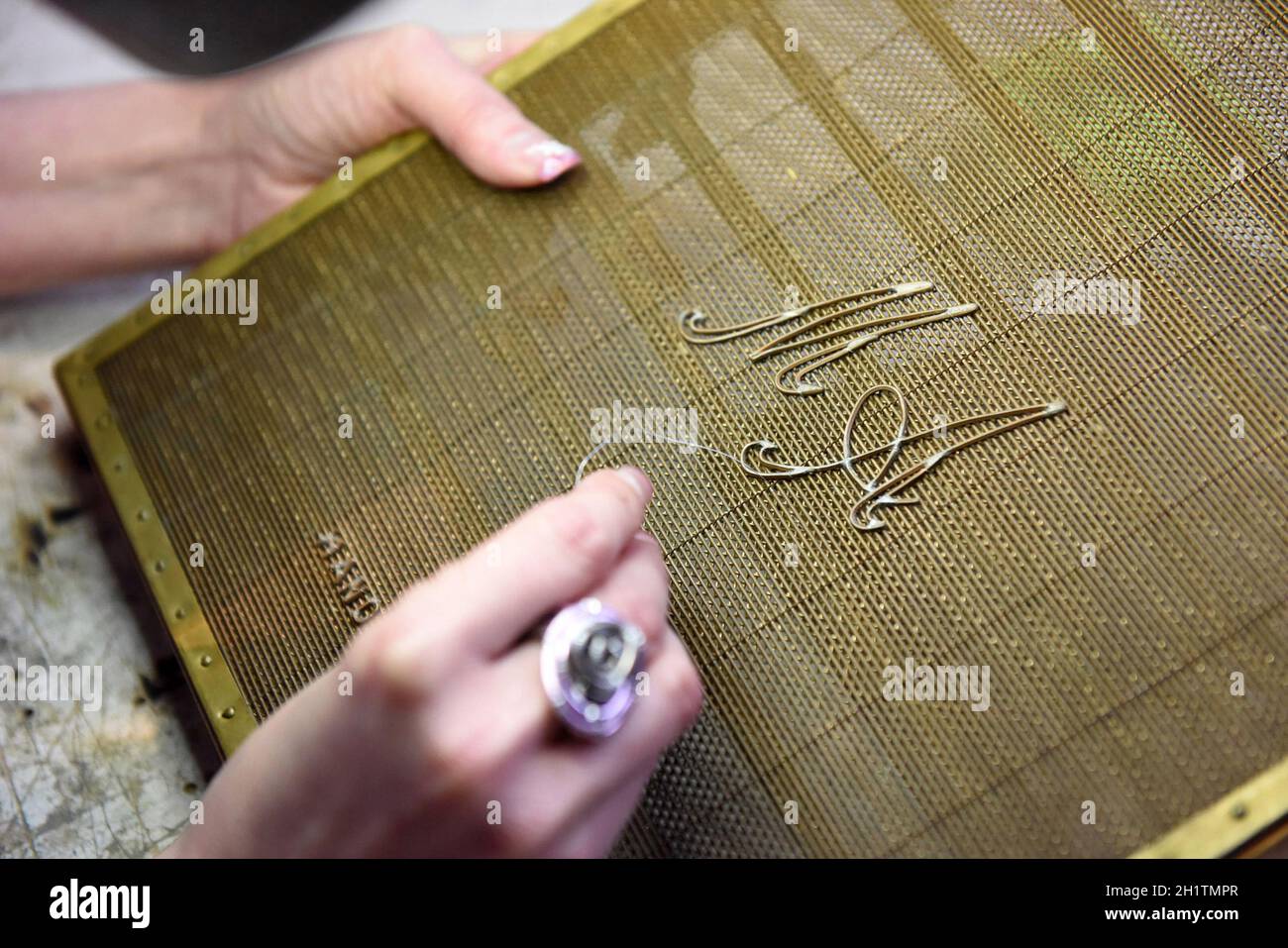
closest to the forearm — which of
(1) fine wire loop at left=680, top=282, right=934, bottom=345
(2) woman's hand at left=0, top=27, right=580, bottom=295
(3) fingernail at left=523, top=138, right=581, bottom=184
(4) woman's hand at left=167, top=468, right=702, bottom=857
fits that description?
(2) woman's hand at left=0, top=27, right=580, bottom=295

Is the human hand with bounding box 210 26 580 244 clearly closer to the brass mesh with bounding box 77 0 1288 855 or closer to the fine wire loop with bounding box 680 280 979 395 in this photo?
the brass mesh with bounding box 77 0 1288 855

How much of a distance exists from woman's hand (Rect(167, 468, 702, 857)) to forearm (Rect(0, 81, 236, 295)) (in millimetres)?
742

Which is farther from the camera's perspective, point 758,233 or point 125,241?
point 125,241

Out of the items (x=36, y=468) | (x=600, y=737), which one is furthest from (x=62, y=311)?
(x=600, y=737)

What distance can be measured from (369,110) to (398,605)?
61 cm

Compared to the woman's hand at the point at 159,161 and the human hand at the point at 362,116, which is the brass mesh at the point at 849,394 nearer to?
the human hand at the point at 362,116

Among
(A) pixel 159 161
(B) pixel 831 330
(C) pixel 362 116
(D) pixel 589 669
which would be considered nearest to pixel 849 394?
(B) pixel 831 330

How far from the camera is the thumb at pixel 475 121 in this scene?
0.88 m

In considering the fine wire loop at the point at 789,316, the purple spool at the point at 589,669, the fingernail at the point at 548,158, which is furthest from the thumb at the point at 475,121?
the purple spool at the point at 589,669

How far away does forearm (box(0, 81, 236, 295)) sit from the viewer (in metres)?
1.13

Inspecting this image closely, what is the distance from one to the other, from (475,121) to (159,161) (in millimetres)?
460

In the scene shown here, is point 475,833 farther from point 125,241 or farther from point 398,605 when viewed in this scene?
point 125,241

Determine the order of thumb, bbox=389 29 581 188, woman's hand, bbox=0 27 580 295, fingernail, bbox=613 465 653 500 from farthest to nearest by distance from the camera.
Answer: woman's hand, bbox=0 27 580 295, thumb, bbox=389 29 581 188, fingernail, bbox=613 465 653 500
